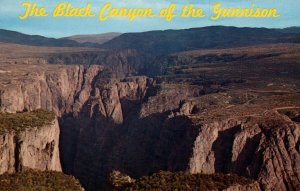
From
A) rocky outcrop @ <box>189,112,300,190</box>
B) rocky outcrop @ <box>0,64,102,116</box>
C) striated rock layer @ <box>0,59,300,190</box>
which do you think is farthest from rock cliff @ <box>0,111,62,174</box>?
rocky outcrop @ <box>0,64,102,116</box>

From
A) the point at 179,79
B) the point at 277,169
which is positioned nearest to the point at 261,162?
the point at 277,169

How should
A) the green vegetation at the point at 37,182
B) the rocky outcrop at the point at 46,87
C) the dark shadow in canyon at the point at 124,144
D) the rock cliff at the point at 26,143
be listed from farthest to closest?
1. the rocky outcrop at the point at 46,87
2. the dark shadow in canyon at the point at 124,144
3. the rock cliff at the point at 26,143
4. the green vegetation at the point at 37,182

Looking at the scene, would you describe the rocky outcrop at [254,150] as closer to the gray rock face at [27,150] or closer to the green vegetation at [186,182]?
the gray rock face at [27,150]

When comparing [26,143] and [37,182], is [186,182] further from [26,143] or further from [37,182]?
[26,143]

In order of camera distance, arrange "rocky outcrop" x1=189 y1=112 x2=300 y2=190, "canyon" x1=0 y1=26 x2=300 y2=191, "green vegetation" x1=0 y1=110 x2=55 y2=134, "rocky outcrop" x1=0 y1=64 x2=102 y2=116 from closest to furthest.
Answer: "green vegetation" x1=0 y1=110 x2=55 y2=134 < "rocky outcrop" x1=189 y1=112 x2=300 y2=190 < "canyon" x1=0 y1=26 x2=300 y2=191 < "rocky outcrop" x1=0 y1=64 x2=102 y2=116

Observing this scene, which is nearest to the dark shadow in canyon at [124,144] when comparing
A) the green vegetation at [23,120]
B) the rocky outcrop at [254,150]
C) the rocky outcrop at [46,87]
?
the rocky outcrop at [254,150]

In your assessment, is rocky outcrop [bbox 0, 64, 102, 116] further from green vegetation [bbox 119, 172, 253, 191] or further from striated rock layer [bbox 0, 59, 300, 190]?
green vegetation [bbox 119, 172, 253, 191]
